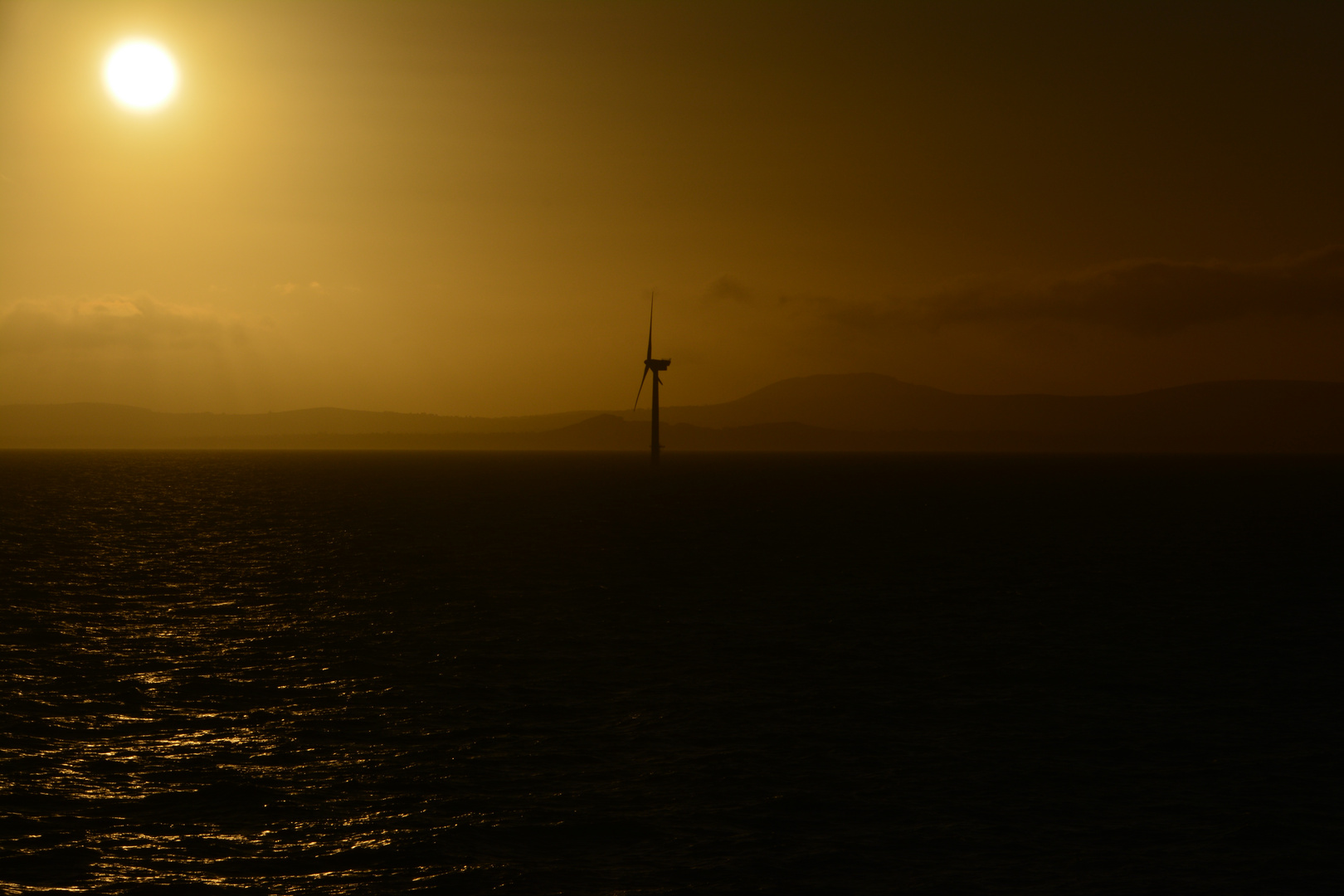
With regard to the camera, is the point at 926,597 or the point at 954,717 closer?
the point at 954,717

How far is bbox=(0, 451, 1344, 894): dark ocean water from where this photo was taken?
23.5 metres

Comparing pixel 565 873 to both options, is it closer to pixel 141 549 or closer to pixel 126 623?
pixel 126 623

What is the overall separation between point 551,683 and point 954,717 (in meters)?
14.8

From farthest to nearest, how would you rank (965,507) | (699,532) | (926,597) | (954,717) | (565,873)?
1. (965,507)
2. (699,532)
3. (926,597)
4. (954,717)
5. (565,873)

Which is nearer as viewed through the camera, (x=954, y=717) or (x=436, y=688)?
(x=954, y=717)

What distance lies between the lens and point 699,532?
366 feet

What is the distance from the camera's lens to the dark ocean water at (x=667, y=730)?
23547 millimetres

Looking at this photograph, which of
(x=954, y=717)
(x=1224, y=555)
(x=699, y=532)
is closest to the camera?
(x=954, y=717)

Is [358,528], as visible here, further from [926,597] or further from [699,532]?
[926,597]

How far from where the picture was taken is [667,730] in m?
33.6

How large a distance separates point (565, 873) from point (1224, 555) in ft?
277

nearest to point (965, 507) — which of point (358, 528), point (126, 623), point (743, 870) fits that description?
point (358, 528)

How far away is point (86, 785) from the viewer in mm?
27828

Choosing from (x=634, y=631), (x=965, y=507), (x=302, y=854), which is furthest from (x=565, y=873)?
(x=965, y=507)
